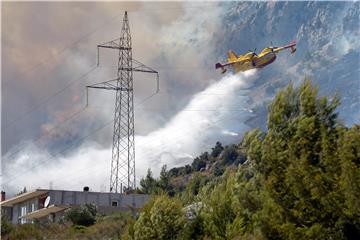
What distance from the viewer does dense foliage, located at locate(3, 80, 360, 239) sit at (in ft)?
111

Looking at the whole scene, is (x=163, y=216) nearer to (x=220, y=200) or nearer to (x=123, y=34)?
(x=220, y=200)

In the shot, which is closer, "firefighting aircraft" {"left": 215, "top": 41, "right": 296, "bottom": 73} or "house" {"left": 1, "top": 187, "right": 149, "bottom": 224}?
"house" {"left": 1, "top": 187, "right": 149, "bottom": 224}

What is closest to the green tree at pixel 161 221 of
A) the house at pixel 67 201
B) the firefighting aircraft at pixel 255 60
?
the house at pixel 67 201

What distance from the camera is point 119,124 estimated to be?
3287 inches

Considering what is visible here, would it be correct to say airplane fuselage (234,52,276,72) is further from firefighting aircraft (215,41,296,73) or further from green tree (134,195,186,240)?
green tree (134,195,186,240)

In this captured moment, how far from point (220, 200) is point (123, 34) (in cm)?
4368

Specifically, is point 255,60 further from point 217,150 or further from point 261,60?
point 217,150

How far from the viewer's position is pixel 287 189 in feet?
121

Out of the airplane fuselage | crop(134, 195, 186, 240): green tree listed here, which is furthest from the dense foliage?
the airplane fuselage

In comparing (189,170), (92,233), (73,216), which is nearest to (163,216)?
(92,233)

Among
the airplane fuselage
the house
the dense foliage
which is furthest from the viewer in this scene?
the airplane fuselage

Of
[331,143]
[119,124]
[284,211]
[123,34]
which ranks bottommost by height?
[284,211]

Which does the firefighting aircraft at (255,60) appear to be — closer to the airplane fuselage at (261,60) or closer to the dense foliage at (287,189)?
the airplane fuselage at (261,60)

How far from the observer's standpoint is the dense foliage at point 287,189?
3394 cm
